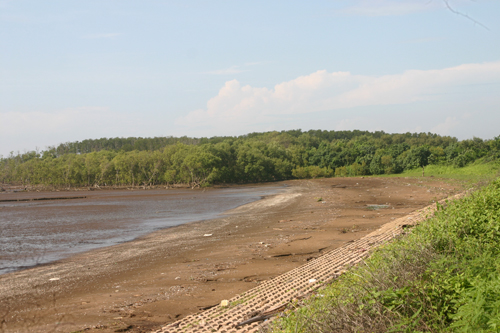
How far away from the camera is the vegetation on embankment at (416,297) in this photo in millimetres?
4121

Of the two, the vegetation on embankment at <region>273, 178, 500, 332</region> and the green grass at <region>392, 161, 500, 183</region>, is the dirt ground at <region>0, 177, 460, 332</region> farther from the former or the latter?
the green grass at <region>392, 161, 500, 183</region>

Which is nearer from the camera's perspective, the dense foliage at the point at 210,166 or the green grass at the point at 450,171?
the green grass at the point at 450,171

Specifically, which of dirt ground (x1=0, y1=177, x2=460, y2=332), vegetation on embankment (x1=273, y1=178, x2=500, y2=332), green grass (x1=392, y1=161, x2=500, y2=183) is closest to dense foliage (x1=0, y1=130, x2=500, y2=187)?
green grass (x1=392, y1=161, x2=500, y2=183)

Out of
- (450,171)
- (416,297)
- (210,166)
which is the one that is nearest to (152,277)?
(416,297)

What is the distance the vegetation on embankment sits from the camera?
4121 mm

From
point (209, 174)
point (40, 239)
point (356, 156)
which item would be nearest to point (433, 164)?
point (356, 156)

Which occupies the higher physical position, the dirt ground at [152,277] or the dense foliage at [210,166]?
the dense foliage at [210,166]

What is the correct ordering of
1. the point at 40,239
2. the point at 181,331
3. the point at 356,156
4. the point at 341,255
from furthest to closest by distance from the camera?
the point at 356,156
the point at 40,239
the point at 341,255
the point at 181,331

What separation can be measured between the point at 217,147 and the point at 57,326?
314 ft

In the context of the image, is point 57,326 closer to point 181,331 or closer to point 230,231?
point 181,331

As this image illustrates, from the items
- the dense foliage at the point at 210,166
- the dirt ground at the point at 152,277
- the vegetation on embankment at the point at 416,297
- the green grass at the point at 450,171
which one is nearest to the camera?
the vegetation on embankment at the point at 416,297

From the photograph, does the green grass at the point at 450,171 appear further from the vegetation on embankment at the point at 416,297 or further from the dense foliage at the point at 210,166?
the vegetation on embankment at the point at 416,297

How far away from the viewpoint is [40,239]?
69.7ft

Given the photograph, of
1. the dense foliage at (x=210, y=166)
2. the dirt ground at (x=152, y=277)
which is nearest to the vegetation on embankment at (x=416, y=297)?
the dirt ground at (x=152, y=277)
